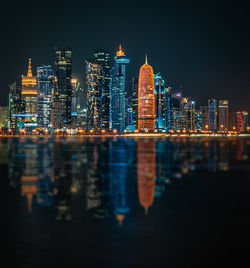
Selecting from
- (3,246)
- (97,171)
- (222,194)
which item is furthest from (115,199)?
(97,171)

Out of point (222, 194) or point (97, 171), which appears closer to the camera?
point (222, 194)

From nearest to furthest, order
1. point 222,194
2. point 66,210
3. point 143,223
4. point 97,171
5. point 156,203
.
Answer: point 143,223 → point 66,210 → point 156,203 → point 222,194 → point 97,171

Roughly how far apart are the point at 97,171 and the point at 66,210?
1247 cm

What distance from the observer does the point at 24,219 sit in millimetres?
13406

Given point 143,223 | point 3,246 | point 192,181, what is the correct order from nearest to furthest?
point 3,246
point 143,223
point 192,181

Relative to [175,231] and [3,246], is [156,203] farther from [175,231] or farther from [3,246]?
[3,246]

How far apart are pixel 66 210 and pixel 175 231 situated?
15.2 ft

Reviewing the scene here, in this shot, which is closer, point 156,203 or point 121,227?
point 121,227

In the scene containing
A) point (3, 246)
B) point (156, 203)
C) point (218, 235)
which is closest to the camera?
point (3, 246)

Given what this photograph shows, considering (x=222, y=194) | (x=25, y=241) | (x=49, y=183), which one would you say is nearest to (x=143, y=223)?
(x=25, y=241)

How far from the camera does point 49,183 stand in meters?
21.2

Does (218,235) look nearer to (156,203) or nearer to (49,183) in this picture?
(156,203)

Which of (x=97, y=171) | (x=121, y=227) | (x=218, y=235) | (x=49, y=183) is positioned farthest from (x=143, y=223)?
(x=97, y=171)

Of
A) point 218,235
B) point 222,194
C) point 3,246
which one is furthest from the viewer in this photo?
point 222,194
